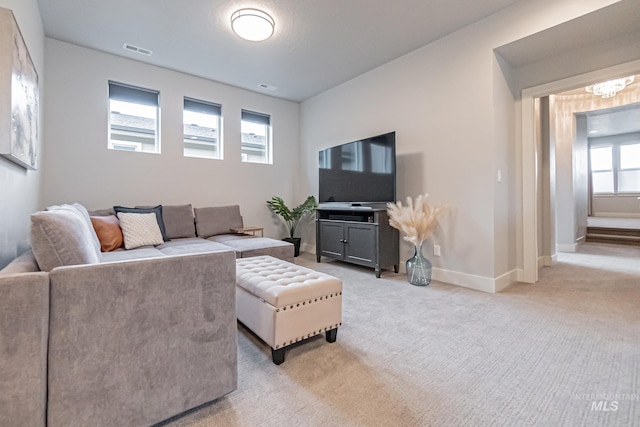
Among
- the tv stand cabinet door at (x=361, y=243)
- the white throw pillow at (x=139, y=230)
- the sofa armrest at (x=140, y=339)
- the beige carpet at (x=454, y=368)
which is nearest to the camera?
the sofa armrest at (x=140, y=339)

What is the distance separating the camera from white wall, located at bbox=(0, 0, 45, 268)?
1630 millimetres

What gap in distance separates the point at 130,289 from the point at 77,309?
0.15 metres

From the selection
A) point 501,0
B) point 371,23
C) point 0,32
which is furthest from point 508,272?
point 0,32

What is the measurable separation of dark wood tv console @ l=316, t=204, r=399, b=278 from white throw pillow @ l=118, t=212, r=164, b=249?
2.09 meters

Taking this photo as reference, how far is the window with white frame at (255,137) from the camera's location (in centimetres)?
471

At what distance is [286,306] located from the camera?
1556 millimetres

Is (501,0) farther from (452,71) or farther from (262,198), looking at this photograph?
(262,198)

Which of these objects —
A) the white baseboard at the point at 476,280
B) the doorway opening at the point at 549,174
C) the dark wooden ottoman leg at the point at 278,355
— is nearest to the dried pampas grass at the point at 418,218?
the white baseboard at the point at 476,280

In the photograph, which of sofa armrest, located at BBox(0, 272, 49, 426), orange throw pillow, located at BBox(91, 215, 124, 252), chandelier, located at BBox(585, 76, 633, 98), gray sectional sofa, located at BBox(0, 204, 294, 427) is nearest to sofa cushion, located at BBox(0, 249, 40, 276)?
gray sectional sofa, located at BBox(0, 204, 294, 427)

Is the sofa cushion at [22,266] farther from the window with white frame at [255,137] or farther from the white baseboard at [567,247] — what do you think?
the white baseboard at [567,247]

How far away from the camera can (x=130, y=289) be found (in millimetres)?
1016

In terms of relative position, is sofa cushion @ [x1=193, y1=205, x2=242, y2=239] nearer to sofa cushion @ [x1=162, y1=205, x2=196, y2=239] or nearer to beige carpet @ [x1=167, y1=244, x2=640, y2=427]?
sofa cushion @ [x1=162, y1=205, x2=196, y2=239]

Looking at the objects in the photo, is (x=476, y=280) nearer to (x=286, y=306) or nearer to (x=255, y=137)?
(x=286, y=306)

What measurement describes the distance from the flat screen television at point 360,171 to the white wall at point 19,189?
10.2ft
